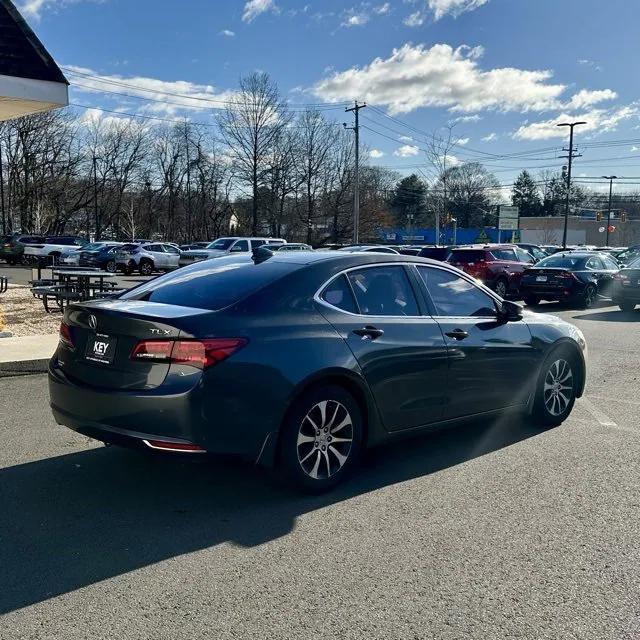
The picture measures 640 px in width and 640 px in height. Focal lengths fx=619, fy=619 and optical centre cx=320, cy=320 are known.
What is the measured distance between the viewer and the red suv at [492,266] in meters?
18.8

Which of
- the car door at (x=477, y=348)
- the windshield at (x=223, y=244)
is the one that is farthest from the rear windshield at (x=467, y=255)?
the car door at (x=477, y=348)

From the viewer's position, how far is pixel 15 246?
33344mm

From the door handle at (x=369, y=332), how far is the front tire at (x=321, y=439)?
41cm

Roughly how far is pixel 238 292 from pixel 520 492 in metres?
2.40

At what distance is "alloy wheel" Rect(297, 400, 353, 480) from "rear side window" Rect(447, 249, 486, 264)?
1543cm

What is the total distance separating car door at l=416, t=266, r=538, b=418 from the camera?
16.2 ft

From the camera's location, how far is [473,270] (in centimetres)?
1878

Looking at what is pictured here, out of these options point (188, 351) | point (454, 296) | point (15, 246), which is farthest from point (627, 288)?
point (15, 246)

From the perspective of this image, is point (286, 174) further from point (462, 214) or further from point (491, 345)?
point (491, 345)

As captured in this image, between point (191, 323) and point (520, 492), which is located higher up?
point (191, 323)

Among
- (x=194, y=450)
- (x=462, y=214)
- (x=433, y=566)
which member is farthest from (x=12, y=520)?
(x=462, y=214)

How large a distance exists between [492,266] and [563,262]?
6.59 feet

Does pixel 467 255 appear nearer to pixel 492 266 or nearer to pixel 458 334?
pixel 492 266

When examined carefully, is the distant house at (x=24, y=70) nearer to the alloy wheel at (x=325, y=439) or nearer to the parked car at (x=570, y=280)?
the alloy wheel at (x=325, y=439)
